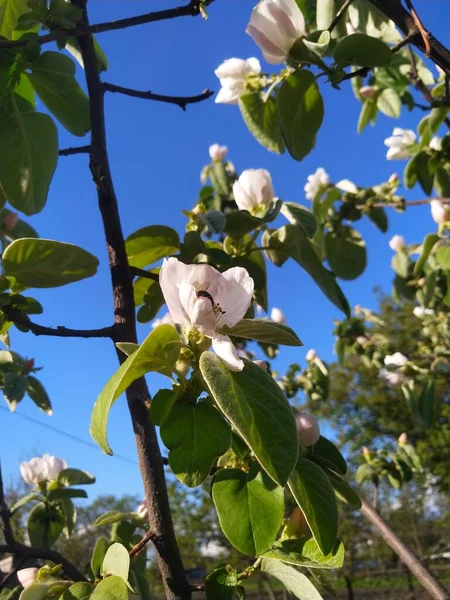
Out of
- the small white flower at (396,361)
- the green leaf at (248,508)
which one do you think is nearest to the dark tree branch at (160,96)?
the green leaf at (248,508)

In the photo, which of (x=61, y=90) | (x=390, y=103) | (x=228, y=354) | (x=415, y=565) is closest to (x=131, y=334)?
(x=228, y=354)

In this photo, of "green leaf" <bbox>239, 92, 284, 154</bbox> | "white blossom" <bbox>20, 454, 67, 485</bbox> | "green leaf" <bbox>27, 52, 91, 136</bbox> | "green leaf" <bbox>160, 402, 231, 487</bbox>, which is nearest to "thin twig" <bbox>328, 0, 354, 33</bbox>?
"green leaf" <bbox>239, 92, 284, 154</bbox>

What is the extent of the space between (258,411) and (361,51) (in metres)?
0.64

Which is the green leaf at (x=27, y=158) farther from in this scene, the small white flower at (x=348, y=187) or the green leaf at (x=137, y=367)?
the small white flower at (x=348, y=187)

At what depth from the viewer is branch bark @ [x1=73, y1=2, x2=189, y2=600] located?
0.54 m

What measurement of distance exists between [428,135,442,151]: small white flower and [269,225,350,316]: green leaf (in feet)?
3.27

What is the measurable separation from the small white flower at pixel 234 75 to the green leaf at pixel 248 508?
2.88ft

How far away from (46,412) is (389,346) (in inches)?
75.4

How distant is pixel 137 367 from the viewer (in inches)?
18.1

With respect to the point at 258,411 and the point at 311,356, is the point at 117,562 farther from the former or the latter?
the point at 311,356

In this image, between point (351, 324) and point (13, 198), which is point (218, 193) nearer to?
point (351, 324)

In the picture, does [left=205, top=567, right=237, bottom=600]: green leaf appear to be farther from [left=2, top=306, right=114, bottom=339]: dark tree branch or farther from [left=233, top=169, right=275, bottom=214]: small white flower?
[left=233, top=169, right=275, bottom=214]: small white flower

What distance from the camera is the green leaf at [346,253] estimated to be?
1474 millimetres

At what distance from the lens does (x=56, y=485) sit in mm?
→ 1166
